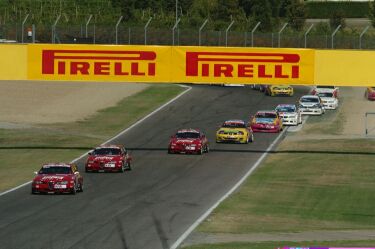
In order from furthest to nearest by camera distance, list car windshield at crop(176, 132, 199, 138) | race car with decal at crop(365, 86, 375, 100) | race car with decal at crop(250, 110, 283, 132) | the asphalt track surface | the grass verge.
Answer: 1. race car with decal at crop(365, 86, 375, 100)
2. race car with decal at crop(250, 110, 283, 132)
3. car windshield at crop(176, 132, 199, 138)
4. the grass verge
5. the asphalt track surface

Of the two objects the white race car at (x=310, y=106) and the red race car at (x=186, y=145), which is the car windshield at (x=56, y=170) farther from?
the white race car at (x=310, y=106)

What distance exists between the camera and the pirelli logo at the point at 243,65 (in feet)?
196

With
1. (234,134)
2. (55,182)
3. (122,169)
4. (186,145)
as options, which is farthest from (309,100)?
(55,182)

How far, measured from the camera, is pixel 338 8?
171 metres

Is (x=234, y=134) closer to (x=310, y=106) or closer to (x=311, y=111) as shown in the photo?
(x=310, y=106)

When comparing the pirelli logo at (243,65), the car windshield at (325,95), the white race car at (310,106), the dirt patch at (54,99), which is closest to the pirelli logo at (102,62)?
the pirelli logo at (243,65)

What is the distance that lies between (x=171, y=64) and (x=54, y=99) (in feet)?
123

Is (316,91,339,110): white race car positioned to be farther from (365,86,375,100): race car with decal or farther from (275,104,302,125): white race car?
(275,104,302,125): white race car

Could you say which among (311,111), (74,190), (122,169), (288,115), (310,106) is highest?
(310,106)

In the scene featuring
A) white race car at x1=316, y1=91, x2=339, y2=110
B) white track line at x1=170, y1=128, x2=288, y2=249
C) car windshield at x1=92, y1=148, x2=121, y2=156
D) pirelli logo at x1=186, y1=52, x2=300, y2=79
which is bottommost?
white track line at x1=170, y1=128, x2=288, y2=249

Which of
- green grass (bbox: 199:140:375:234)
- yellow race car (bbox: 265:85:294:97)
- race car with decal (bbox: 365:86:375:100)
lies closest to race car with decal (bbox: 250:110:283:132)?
green grass (bbox: 199:140:375:234)

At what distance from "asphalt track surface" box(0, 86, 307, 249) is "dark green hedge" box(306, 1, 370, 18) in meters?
88.4

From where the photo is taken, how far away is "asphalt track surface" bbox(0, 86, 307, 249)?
122ft

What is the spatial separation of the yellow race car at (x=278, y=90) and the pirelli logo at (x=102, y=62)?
137ft
